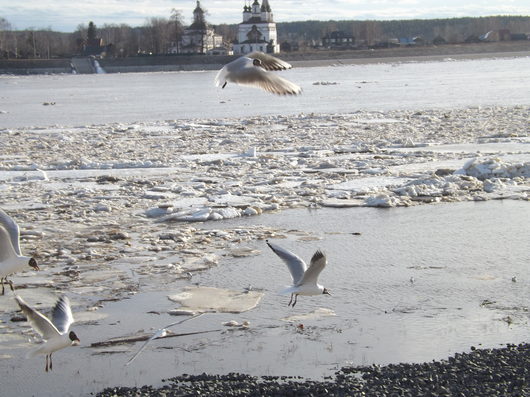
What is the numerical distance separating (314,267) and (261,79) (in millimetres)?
1959

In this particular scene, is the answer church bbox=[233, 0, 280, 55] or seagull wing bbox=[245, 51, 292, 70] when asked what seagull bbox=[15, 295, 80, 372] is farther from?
church bbox=[233, 0, 280, 55]

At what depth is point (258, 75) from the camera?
7191mm

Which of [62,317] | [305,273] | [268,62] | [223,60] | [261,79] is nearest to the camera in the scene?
[62,317]

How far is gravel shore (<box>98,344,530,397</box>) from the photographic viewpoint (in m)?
5.50

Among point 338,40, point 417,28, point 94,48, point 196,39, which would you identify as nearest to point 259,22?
point 196,39

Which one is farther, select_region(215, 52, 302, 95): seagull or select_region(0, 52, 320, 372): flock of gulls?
select_region(215, 52, 302, 95): seagull

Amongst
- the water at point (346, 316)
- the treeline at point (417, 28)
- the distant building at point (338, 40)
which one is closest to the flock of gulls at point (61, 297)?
the water at point (346, 316)

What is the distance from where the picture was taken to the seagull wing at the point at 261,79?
691cm

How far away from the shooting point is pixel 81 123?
26.6m

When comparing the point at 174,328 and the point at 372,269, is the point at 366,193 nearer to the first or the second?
the point at 372,269

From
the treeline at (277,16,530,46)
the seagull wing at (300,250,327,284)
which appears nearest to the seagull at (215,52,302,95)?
the seagull wing at (300,250,327,284)

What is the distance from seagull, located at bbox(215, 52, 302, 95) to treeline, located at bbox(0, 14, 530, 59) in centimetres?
10456

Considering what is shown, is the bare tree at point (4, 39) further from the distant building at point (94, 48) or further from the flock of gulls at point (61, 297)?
the flock of gulls at point (61, 297)

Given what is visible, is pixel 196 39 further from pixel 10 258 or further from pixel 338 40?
pixel 10 258
